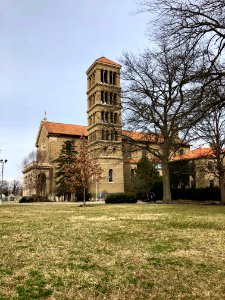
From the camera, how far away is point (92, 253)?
733 centimetres

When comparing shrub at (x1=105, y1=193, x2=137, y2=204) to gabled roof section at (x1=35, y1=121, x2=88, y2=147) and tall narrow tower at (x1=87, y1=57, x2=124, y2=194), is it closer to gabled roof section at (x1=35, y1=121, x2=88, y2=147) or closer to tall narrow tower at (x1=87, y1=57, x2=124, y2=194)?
tall narrow tower at (x1=87, y1=57, x2=124, y2=194)

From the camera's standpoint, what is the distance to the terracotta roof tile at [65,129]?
2783 inches

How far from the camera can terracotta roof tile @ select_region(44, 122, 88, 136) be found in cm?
7069

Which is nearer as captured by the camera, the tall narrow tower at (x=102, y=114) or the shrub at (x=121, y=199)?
the shrub at (x=121, y=199)

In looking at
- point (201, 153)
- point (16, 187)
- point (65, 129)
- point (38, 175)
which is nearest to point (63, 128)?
point (65, 129)

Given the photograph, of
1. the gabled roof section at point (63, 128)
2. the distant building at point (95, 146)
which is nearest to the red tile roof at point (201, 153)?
the distant building at point (95, 146)

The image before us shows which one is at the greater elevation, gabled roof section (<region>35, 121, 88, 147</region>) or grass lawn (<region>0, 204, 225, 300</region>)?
gabled roof section (<region>35, 121, 88, 147</region>)

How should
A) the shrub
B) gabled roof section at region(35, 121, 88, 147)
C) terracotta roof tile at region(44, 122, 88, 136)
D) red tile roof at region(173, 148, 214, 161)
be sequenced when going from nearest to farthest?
red tile roof at region(173, 148, 214, 161)
the shrub
gabled roof section at region(35, 121, 88, 147)
terracotta roof tile at region(44, 122, 88, 136)

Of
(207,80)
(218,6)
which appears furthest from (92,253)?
(218,6)

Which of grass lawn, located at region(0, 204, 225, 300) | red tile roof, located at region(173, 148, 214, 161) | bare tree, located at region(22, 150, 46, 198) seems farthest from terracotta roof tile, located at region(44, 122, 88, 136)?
grass lawn, located at region(0, 204, 225, 300)

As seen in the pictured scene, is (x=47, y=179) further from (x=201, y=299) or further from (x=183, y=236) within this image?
(x=201, y=299)

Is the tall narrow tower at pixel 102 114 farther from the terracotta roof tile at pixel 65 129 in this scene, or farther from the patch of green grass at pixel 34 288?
the patch of green grass at pixel 34 288

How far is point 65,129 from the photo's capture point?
237 feet

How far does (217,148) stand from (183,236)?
2299 centimetres
